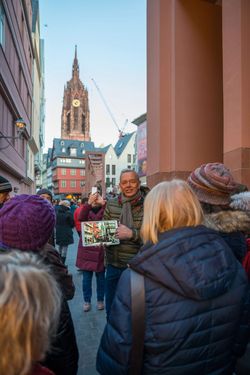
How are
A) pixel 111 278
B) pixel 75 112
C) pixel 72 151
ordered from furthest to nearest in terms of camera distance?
pixel 75 112, pixel 72 151, pixel 111 278

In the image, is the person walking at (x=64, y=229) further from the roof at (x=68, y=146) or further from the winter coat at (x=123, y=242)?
the roof at (x=68, y=146)

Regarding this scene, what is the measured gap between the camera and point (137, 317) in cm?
134

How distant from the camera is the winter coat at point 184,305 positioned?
1.29 meters

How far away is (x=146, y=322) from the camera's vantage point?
1350 mm

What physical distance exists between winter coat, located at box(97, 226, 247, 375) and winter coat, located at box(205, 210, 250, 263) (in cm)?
50

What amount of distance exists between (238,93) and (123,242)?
9.06ft

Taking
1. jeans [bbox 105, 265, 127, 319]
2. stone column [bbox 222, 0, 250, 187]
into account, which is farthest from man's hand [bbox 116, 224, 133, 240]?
stone column [bbox 222, 0, 250, 187]

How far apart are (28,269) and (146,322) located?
0.69 m

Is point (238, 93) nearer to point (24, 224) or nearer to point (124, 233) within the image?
point (124, 233)

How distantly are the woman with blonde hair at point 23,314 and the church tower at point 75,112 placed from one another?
94036mm

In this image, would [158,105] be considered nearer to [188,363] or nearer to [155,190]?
[155,190]

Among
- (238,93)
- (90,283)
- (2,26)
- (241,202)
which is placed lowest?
(90,283)

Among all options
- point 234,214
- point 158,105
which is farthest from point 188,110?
point 234,214

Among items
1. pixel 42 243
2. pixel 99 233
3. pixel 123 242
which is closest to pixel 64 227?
pixel 123 242
